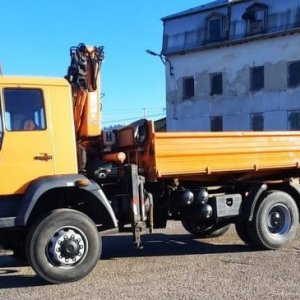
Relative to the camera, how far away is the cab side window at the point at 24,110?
7.62 m

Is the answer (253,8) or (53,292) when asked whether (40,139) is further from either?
(253,8)

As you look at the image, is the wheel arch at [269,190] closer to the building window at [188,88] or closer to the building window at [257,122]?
the building window at [257,122]

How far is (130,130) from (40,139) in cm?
158

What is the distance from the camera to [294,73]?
36.8 m

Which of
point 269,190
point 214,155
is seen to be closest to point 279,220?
point 269,190

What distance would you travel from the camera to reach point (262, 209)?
9844mm

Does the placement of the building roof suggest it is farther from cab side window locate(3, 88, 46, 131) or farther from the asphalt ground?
cab side window locate(3, 88, 46, 131)

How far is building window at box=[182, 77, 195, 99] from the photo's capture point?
41875 millimetres

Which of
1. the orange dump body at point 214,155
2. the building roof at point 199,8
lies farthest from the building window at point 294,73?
the orange dump body at point 214,155

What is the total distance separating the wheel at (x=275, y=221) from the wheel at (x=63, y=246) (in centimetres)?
300

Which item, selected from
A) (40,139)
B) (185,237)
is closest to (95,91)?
(40,139)

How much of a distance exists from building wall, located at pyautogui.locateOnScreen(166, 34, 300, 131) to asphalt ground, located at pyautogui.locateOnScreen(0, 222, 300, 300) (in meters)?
27.9

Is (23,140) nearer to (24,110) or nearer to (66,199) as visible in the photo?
(24,110)

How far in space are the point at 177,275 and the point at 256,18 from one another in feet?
107
